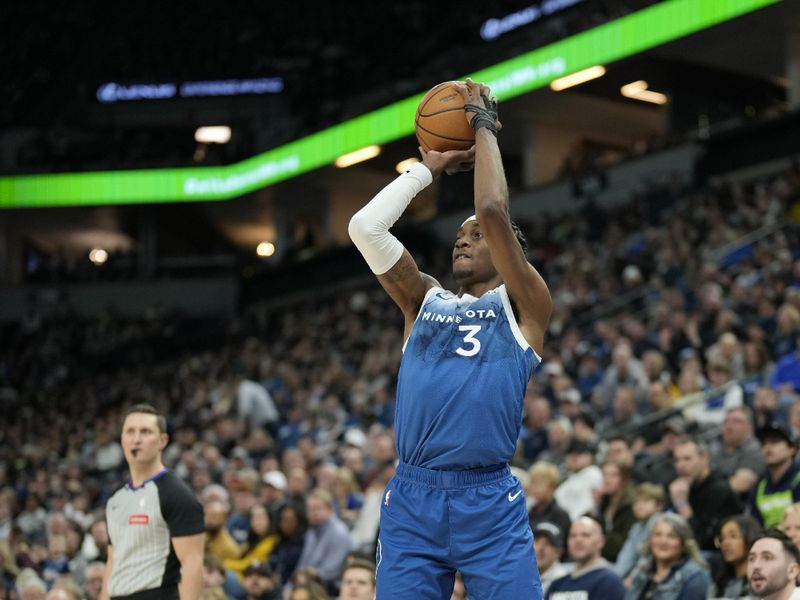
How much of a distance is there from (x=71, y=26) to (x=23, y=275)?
687 cm

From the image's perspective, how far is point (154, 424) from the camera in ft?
16.7

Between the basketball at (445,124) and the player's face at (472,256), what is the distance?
28 centimetres

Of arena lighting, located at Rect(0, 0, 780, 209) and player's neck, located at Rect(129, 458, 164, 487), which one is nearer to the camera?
player's neck, located at Rect(129, 458, 164, 487)

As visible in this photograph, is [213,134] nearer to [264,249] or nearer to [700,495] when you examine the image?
[264,249]

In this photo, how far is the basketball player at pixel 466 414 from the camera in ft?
12.0

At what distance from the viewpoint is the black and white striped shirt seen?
4980 millimetres

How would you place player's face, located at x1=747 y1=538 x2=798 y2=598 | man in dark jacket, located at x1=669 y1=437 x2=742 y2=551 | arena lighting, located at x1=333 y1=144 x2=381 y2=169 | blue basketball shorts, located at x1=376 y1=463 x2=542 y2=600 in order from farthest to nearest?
arena lighting, located at x1=333 y1=144 x2=381 y2=169 → man in dark jacket, located at x1=669 y1=437 x2=742 y2=551 → player's face, located at x1=747 y1=538 x2=798 y2=598 → blue basketball shorts, located at x1=376 y1=463 x2=542 y2=600

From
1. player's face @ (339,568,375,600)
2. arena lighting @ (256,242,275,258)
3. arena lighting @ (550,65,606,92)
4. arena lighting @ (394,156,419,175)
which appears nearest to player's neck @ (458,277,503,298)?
player's face @ (339,568,375,600)

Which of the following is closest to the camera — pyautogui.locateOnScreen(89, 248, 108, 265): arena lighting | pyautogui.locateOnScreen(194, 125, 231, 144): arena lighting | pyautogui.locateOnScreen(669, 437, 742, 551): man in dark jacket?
pyautogui.locateOnScreen(669, 437, 742, 551): man in dark jacket

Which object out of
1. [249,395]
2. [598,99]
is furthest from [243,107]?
[249,395]

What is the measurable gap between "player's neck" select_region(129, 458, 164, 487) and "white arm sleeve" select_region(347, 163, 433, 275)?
68.2 inches

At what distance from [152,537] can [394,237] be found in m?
1.94

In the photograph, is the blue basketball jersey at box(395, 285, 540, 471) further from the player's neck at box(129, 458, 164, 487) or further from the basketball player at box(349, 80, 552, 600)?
the player's neck at box(129, 458, 164, 487)

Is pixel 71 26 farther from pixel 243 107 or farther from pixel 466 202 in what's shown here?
pixel 466 202
